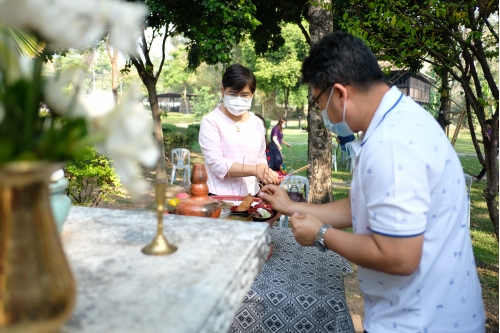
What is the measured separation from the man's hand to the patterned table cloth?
0.57 meters

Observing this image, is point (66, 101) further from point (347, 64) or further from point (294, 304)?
point (294, 304)

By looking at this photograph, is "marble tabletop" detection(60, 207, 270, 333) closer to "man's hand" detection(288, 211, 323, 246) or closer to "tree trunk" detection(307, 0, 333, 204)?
"man's hand" detection(288, 211, 323, 246)

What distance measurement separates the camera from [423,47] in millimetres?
3529

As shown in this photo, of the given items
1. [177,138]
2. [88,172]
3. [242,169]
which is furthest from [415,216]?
[177,138]

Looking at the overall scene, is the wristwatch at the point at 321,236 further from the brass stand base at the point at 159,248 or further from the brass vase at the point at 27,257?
the brass vase at the point at 27,257

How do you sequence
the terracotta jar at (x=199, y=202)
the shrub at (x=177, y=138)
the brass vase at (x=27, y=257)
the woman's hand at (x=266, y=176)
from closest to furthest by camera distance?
1. the brass vase at (x=27, y=257)
2. the terracotta jar at (x=199, y=202)
3. the woman's hand at (x=266, y=176)
4. the shrub at (x=177, y=138)

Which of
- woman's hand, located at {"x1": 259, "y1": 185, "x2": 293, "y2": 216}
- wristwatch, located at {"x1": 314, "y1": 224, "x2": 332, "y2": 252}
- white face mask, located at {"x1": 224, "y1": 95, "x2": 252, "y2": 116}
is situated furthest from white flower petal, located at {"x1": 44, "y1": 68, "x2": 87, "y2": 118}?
white face mask, located at {"x1": 224, "y1": 95, "x2": 252, "y2": 116}

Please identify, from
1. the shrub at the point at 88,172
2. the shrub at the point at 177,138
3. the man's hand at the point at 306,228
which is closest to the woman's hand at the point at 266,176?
the man's hand at the point at 306,228

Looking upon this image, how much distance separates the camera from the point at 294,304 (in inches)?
82.2

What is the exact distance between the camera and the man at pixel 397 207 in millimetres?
1275

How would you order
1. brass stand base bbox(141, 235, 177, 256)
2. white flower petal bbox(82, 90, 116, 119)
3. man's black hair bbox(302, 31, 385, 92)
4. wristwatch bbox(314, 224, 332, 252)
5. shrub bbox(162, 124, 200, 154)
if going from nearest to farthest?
white flower petal bbox(82, 90, 116, 119), brass stand base bbox(141, 235, 177, 256), man's black hair bbox(302, 31, 385, 92), wristwatch bbox(314, 224, 332, 252), shrub bbox(162, 124, 200, 154)

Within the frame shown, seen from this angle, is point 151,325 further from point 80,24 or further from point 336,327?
point 336,327

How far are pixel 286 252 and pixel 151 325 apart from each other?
6.16 ft

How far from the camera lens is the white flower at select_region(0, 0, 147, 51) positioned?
2.02 ft
